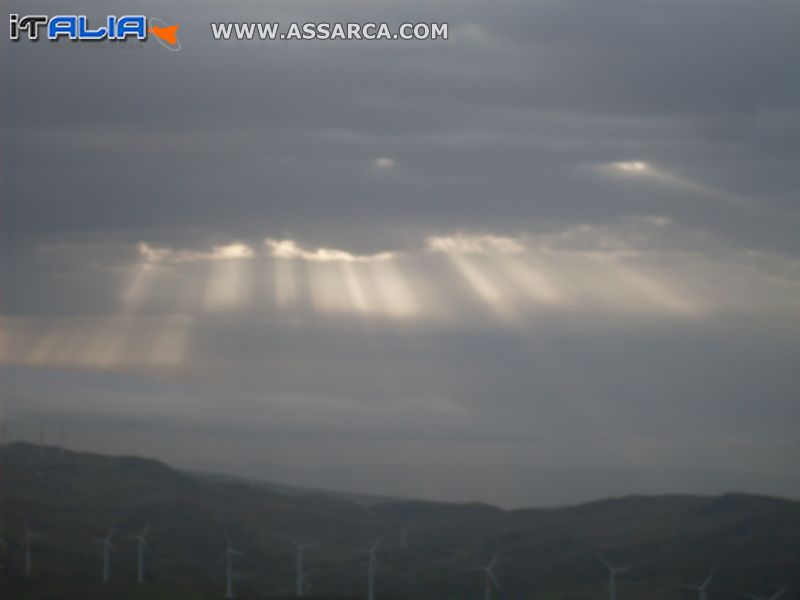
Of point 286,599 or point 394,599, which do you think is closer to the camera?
point 286,599

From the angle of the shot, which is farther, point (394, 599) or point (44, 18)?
point (394, 599)

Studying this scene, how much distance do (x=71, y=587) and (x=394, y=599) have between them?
55.0 meters

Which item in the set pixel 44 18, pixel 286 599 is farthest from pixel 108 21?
pixel 286 599

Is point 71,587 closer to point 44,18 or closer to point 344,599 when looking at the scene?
point 344,599

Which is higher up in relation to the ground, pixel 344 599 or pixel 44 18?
pixel 44 18

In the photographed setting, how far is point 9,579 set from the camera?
625ft

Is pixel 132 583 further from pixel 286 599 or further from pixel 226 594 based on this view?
pixel 286 599

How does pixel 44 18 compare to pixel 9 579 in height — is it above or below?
above

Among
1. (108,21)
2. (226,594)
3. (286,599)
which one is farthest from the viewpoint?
(226,594)

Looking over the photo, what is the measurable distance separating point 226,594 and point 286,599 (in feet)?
54.4

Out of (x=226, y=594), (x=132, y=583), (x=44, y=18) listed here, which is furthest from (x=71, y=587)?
(x=44, y=18)

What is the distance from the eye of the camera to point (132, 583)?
19438cm

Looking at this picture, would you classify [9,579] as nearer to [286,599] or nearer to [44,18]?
[286,599]

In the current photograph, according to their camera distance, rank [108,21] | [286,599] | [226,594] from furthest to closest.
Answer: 1. [226,594]
2. [286,599]
3. [108,21]
